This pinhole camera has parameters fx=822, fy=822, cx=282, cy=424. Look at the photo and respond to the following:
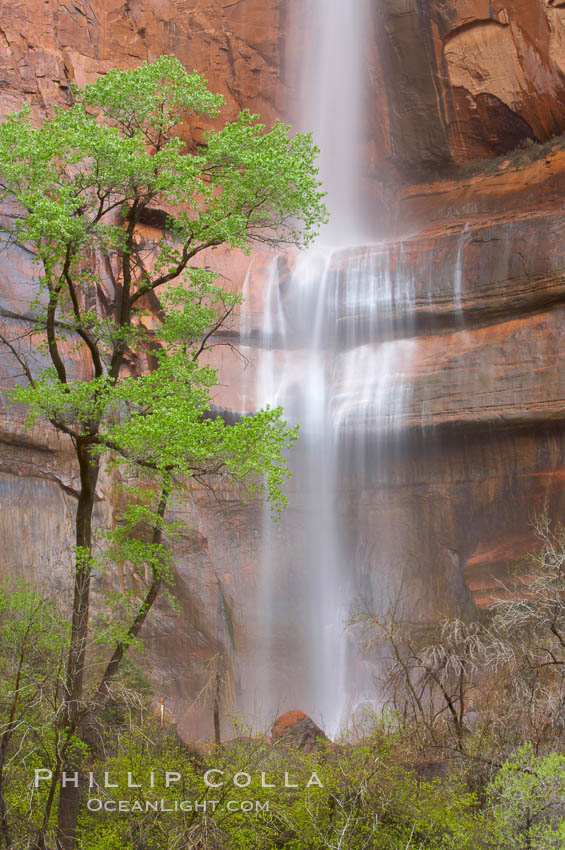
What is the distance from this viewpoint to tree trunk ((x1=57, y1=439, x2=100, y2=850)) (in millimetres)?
10594

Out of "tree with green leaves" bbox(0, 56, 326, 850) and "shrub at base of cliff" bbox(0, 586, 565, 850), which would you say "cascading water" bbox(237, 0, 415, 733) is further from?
"tree with green leaves" bbox(0, 56, 326, 850)

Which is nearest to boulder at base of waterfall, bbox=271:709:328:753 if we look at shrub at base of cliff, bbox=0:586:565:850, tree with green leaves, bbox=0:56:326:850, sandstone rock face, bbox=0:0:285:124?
shrub at base of cliff, bbox=0:586:565:850

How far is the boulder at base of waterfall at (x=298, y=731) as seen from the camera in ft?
54.3

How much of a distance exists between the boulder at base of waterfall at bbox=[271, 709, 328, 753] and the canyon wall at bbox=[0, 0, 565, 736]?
377 cm

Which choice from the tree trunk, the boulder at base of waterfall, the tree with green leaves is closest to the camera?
the tree trunk

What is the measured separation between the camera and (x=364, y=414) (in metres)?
24.0

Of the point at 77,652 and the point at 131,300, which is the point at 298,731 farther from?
the point at 131,300

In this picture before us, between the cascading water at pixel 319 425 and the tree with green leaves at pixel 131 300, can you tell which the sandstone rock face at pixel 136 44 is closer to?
the cascading water at pixel 319 425

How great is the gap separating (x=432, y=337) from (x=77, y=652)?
54.4ft

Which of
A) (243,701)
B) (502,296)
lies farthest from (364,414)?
(243,701)

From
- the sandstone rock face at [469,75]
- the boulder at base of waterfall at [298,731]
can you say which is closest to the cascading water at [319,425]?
the boulder at base of waterfall at [298,731]

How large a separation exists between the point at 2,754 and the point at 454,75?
2551cm

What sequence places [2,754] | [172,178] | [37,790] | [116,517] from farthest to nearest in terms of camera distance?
[116,517]
[172,178]
[37,790]
[2,754]

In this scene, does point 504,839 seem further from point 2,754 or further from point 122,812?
point 2,754
